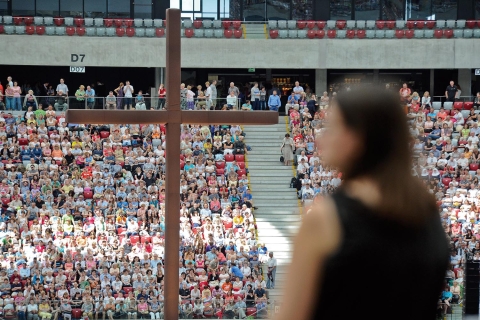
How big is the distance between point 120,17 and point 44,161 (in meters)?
13.5

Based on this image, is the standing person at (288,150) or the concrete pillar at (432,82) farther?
the concrete pillar at (432,82)

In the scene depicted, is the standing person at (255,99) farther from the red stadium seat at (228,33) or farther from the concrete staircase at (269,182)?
the red stadium seat at (228,33)

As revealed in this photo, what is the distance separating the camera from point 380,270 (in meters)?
2.10

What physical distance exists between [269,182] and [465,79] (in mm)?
13586

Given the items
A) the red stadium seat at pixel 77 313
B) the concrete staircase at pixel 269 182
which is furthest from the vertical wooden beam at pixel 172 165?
the concrete staircase at pixel 269 182

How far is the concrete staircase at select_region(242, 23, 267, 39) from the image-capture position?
3678 centimetres

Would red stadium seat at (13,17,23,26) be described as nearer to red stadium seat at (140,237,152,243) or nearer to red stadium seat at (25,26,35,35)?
red stadium seat at (25,26,35,35)

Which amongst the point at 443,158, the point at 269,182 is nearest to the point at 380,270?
the point at 443,158

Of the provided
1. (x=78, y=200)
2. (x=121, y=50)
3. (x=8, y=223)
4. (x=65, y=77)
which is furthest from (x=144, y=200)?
(x=65, y=77)

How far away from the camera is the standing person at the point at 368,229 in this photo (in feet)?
6.61

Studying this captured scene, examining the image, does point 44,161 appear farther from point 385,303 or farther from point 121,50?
point 385,303

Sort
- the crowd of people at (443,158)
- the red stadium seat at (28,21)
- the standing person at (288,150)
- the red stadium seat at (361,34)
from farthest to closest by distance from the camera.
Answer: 1. the red stadium seat at (361,34)
2. the red stadium seat at (28,21)
3. the standing person at (288,150)
4. the crowd of people at (443,158)

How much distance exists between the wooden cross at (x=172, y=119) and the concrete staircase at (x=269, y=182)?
1021cm

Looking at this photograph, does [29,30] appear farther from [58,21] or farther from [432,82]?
[432,82]
